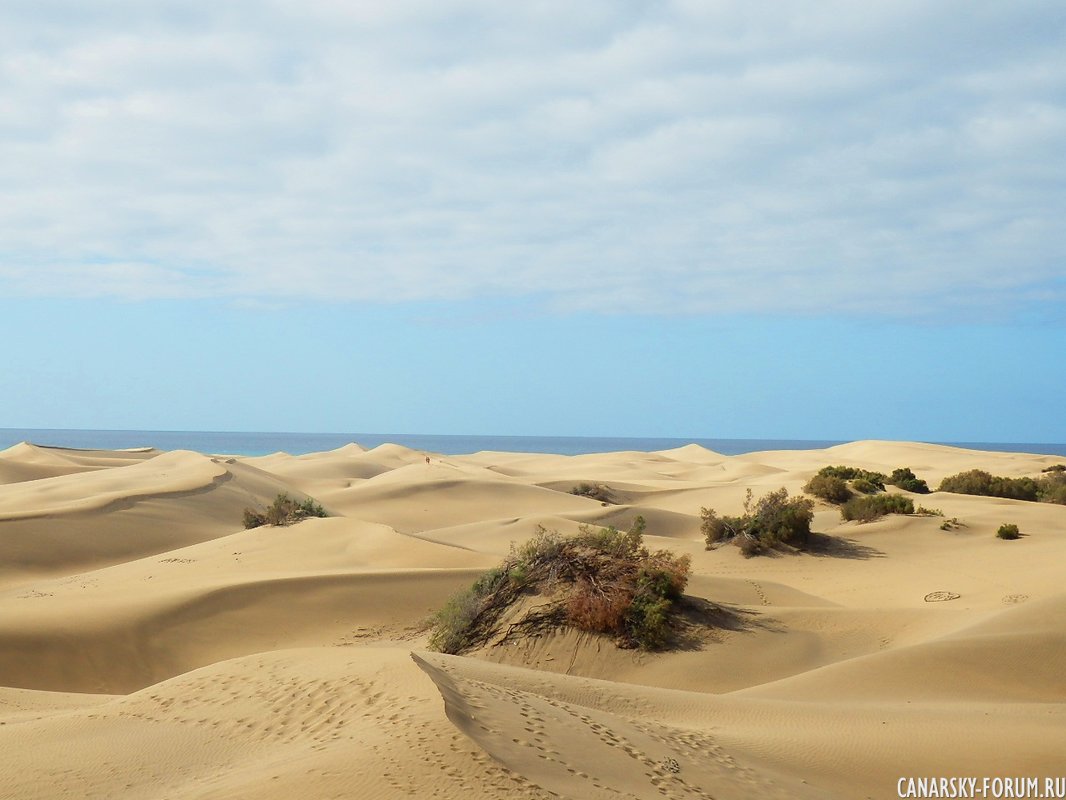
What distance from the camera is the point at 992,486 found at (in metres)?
29.9

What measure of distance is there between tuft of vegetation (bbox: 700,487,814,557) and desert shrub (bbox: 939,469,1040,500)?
11.4 m

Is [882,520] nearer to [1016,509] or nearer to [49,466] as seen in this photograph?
[1016,509]

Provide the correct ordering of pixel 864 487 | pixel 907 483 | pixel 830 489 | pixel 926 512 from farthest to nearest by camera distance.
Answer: pixel 907 483, pixel 864 487, pixel 830 489, pixel 926 512

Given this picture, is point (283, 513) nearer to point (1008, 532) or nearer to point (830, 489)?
point (830, 489)

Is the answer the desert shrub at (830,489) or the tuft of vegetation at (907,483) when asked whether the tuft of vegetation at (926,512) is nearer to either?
the desert shrub at (830,489)

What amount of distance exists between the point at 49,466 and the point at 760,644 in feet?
125

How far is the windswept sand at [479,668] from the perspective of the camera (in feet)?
20.7

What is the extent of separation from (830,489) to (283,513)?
49.4 feet

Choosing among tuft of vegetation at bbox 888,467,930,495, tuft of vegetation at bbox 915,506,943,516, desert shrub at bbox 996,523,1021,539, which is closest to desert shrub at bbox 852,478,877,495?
tuft of vegetation at bbox 888,467,930,495

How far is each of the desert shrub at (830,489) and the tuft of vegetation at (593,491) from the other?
31.0 feet

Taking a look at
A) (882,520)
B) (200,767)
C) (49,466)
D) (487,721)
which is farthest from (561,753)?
(49,466)

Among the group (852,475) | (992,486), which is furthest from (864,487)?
(992,486)

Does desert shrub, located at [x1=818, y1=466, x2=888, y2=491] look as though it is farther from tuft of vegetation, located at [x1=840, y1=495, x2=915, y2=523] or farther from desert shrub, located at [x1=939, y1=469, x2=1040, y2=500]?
tuft of vegetation, located at [x1=840, y1=495, x2=915, y2=523]

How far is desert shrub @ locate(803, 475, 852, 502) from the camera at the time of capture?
26.6m
